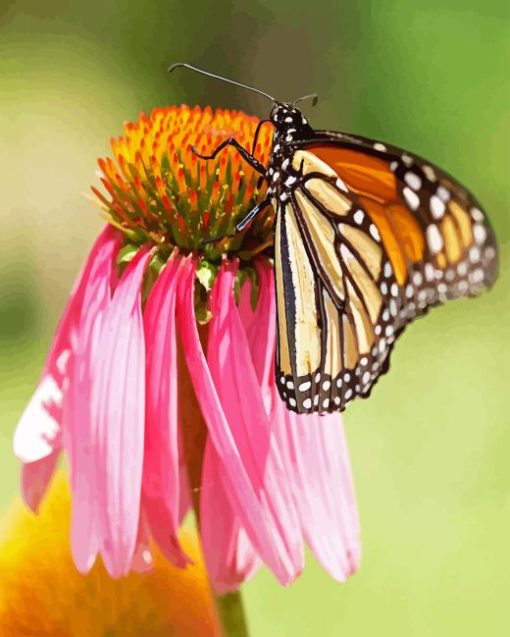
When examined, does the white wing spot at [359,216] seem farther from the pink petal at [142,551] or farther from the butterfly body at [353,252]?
the pink petal at [142,551]

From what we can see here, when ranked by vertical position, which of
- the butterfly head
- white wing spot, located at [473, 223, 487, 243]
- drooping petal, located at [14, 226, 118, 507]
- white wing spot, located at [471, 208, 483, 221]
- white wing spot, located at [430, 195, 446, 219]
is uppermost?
the butterfly head

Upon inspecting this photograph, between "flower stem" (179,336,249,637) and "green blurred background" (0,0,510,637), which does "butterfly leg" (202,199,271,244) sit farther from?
"green blurred background" (0,0,510,637)

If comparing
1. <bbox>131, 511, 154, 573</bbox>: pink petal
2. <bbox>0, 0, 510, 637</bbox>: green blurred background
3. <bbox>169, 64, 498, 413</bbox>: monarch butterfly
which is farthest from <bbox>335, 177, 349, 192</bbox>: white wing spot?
<bbox>0, 0, 510, 637</bbox>: green blurred background

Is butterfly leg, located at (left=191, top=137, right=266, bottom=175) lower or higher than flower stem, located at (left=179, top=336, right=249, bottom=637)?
higher

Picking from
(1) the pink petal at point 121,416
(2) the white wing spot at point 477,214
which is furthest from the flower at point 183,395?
(2) the white wing spot at point 477,214

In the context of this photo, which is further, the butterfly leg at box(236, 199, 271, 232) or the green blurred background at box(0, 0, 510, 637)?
the green blurred background at box(0, 0, 510, 637)

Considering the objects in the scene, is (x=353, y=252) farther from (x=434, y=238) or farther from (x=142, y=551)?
(x=142, y=551)
